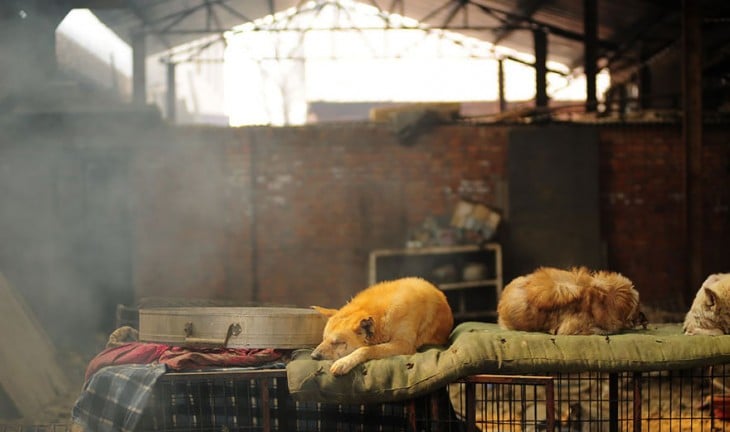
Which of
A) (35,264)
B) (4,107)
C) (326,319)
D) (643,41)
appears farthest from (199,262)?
(643,41)

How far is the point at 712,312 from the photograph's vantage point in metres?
5.09

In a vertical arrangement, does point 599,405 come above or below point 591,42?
below

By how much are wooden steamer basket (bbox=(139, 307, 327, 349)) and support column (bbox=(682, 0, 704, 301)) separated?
18.5ft

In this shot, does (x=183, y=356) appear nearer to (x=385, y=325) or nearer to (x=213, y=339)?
(x=213, y=339)

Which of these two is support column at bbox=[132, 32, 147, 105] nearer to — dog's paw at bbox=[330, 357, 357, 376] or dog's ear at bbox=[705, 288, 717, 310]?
dog's paw at bbox=[330, 357, 357, 376]

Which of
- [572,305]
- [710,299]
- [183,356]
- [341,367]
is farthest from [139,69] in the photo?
[710,299]

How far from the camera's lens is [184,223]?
10.4 meters

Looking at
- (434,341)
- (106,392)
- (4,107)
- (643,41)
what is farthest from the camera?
(643,41)

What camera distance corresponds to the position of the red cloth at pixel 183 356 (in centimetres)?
475

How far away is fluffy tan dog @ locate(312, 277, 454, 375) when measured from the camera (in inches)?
186

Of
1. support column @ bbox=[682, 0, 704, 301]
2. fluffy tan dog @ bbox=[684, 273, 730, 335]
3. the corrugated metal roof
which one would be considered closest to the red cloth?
fluffy tan dog @ bbox=[684, 273, 730, 335]

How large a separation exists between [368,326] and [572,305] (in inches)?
57.3

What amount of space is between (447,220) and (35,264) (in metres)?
5.72

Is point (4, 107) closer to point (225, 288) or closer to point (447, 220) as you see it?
point (225, 288)
